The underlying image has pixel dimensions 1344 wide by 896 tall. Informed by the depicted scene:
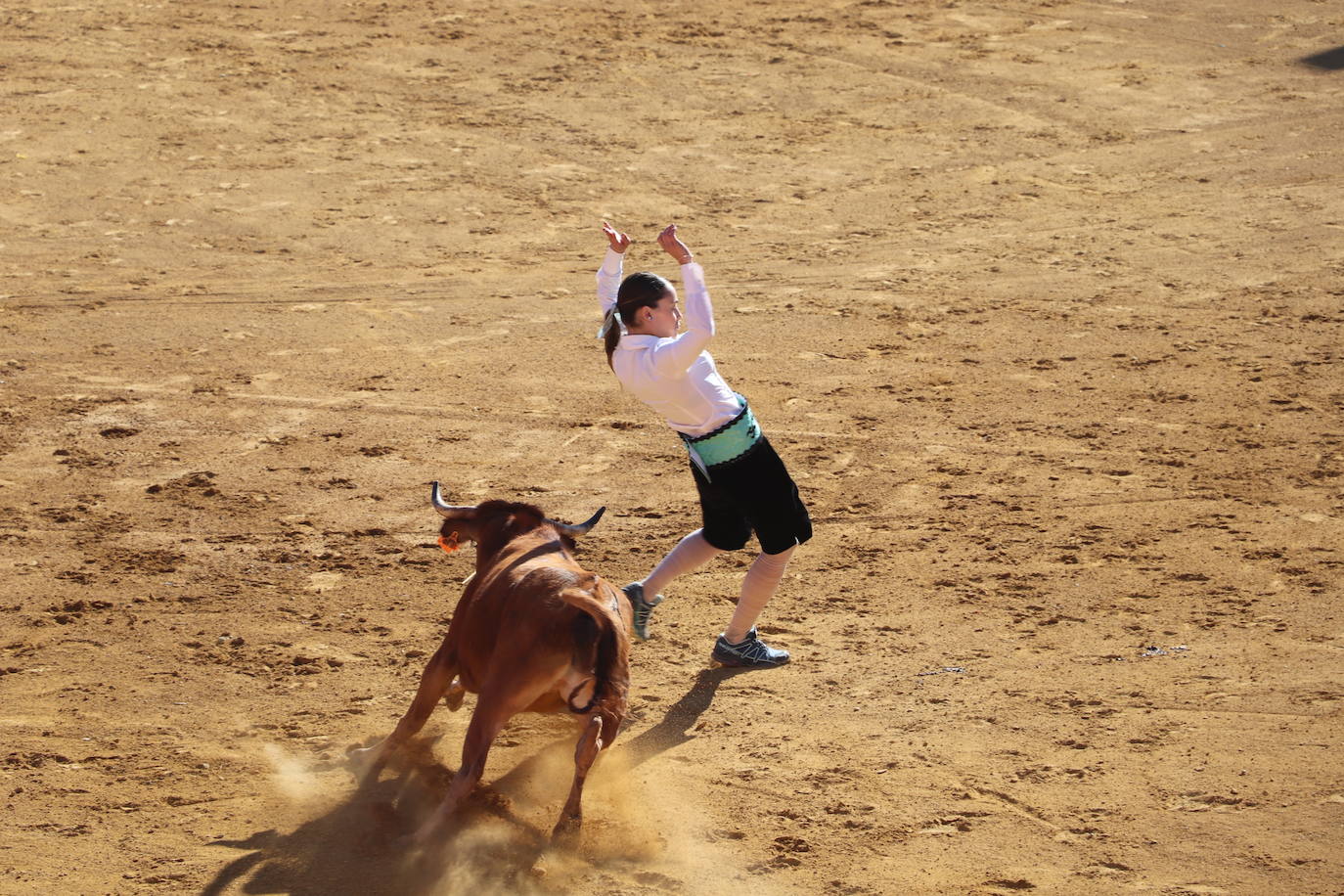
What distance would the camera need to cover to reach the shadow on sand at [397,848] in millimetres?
5105

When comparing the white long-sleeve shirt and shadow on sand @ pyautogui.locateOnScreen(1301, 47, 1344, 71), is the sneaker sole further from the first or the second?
shadow on sand @ pyautogui.locateOnScreen(1301, 47, 1344, 71)

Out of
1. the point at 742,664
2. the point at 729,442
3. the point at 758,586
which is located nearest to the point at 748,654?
the point at 742,664

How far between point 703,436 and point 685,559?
74 centimetres

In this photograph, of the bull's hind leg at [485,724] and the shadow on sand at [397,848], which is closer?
the shadow on sand at [397,848]

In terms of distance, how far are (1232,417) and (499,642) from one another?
6356 millimetres

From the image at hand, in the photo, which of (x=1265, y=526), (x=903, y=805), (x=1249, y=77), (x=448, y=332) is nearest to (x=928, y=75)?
(x=1249, y=77)

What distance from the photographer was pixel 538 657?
5301 millimetres

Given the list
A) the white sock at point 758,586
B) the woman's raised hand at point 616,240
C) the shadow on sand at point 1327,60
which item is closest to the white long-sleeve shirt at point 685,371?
the woman's raised hand at point 616,240

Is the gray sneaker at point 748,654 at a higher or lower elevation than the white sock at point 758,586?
lower

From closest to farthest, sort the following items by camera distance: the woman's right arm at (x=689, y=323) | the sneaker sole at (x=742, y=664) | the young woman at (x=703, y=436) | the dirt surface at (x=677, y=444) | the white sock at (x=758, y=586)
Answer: the dirt surface at (x=677, y=444) → the woman's right arm at (x=689, y=323) → the young woman at (x=703, y=436) → the white sock at (x=758, y=586) → the sneaker sole at (x=742, y=664)

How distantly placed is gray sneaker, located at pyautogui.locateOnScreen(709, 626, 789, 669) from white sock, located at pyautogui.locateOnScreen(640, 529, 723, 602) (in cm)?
40

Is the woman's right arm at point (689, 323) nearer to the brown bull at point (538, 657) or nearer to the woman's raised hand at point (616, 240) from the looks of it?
the woman's raised hand at point (616, 240)

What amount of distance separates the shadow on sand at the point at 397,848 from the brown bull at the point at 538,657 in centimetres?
14

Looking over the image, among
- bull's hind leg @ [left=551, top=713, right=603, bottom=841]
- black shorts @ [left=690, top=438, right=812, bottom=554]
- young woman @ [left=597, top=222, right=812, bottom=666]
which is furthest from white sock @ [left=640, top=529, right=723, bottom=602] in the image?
bull's hind leg @ [left=551, top=713, right=603, bottom=841]
